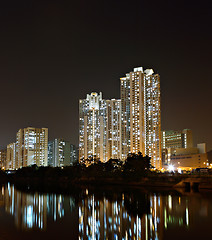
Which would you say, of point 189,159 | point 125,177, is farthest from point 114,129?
point 125,177

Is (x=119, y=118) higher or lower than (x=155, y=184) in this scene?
A: higher

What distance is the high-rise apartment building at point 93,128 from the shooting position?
4871 inches

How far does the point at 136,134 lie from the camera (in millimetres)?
107125

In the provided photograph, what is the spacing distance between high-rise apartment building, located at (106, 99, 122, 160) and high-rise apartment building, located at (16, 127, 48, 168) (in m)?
63.4

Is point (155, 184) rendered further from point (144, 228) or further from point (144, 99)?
point (144, 99)

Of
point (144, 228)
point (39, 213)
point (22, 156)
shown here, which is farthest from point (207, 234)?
point (22, 156)

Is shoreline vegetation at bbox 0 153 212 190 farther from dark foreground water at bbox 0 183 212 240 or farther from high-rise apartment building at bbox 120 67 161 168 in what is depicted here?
high-rise apartment building at bbox 120 67 161 168

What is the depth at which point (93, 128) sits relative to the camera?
127m

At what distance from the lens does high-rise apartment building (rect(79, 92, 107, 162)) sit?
124 metres

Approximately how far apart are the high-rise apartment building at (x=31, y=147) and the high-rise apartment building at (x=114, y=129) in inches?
2498

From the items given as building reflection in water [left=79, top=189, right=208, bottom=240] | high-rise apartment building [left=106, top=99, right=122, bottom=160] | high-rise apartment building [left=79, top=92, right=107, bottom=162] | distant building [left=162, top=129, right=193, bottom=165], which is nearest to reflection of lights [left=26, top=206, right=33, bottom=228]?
building reflection in water [left=79, top=189, right=208, bottom=240]

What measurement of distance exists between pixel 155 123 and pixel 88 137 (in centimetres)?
3188

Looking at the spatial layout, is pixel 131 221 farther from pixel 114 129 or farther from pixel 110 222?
pixel 114 129

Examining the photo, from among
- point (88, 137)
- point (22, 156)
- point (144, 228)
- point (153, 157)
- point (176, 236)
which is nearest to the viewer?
point (176, 236)
